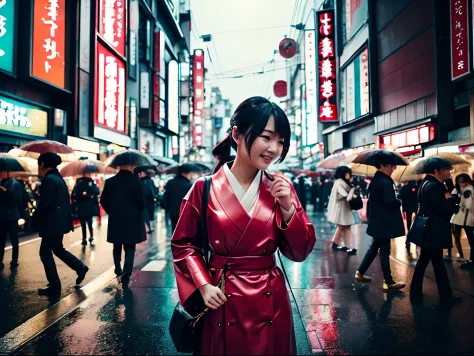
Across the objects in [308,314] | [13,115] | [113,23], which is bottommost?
[308,314]

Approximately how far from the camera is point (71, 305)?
18.4ft

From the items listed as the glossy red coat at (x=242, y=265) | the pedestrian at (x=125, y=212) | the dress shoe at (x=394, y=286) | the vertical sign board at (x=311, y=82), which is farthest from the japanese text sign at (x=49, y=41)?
the vertical sign board at (x=311, y=82)

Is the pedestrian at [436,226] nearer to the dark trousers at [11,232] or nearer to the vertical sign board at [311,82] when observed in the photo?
the dark trousers at [11,232]

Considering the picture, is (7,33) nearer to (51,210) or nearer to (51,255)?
(51,210)

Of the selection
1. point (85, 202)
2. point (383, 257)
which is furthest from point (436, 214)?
point (85, 202)

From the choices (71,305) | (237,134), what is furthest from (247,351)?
(71,305)

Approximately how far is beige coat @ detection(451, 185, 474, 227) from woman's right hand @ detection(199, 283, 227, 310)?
25.6 feet

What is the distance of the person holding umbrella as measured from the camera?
253 inches

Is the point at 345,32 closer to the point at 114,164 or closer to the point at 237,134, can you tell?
the point at 114,164

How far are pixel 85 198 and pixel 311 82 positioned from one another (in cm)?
1857

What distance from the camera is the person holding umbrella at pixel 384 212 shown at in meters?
6.41

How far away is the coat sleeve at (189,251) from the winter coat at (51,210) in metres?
4.42

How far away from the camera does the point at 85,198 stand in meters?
11.3

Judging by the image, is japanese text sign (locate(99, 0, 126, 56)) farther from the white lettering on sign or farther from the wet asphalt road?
the wet asphalt road
